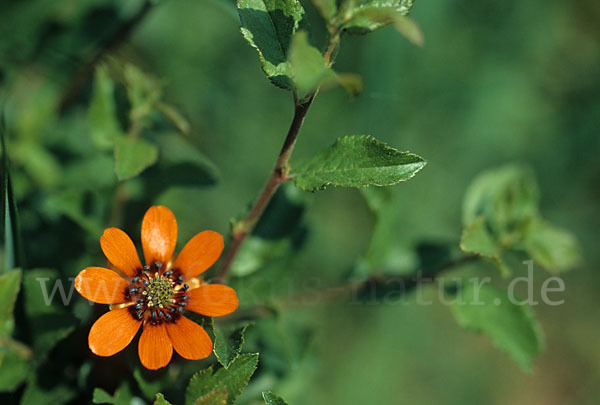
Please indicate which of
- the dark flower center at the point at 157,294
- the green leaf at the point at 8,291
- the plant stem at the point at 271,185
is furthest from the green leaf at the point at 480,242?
the green leaf at the point at 8,291

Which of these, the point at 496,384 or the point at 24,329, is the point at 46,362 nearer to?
the point at 24,329

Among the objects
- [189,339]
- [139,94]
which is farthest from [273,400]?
[139,94]

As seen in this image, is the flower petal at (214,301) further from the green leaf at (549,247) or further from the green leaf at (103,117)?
the green leaf at (549,247)

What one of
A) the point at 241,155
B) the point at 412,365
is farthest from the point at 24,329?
the point at 412,365

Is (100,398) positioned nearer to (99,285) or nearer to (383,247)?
(99,285)

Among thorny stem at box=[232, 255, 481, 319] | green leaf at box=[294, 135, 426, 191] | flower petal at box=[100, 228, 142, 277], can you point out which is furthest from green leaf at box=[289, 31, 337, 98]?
thorny stem at box=[232, 255, 481, 319]

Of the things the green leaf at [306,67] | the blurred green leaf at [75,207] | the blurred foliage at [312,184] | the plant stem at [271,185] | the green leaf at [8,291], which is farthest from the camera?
the blurred green leaf at [75,207]
